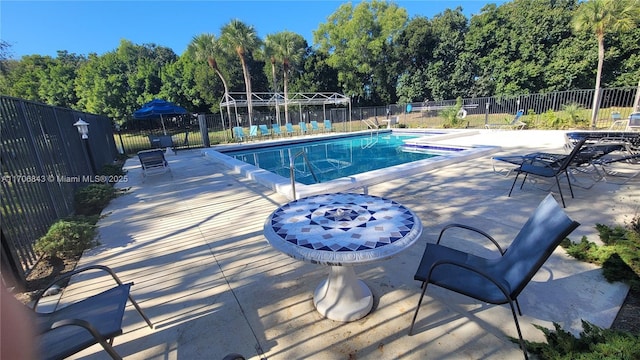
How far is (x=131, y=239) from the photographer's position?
3.75 metres

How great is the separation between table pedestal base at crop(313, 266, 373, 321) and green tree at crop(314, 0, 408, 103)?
103 ft

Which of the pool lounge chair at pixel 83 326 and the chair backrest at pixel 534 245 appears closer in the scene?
the pool lounge chair at pixel 83 326

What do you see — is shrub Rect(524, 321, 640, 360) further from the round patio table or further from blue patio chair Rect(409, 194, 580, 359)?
Answer: the round patio table

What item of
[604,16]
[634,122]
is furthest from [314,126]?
[604,16]

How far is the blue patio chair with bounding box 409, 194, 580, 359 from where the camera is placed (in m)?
1.69

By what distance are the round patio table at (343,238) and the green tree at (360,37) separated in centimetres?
3087

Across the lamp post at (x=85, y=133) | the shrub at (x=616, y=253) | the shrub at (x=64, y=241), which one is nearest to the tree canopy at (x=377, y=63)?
the lamp post at (x=85, y=133)

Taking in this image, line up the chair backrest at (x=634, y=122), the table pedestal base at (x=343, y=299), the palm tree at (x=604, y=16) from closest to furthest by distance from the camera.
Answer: the table pedestal base at (x=343, y=299), the chair backrest at (x=634, y=122), the palm tree at (x=604, y=16)

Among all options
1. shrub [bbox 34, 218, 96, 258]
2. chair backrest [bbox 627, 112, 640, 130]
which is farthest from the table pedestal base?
chair backrest [bbox 627, 112, 640, 130]

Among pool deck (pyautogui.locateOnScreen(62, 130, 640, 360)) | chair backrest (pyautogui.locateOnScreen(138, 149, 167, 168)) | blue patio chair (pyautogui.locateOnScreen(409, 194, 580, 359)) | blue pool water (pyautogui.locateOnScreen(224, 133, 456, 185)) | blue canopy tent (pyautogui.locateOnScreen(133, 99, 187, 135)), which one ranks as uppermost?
blue canopy tent (pyautogui.locateOnScreen(133, 99, 187, 135))

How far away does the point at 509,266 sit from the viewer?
6.73 ft

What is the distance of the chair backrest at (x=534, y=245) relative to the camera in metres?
1.69

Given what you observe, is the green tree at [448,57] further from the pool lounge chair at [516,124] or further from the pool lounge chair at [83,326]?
the pool lounge chair at [83,326]

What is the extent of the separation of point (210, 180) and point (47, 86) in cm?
4230
